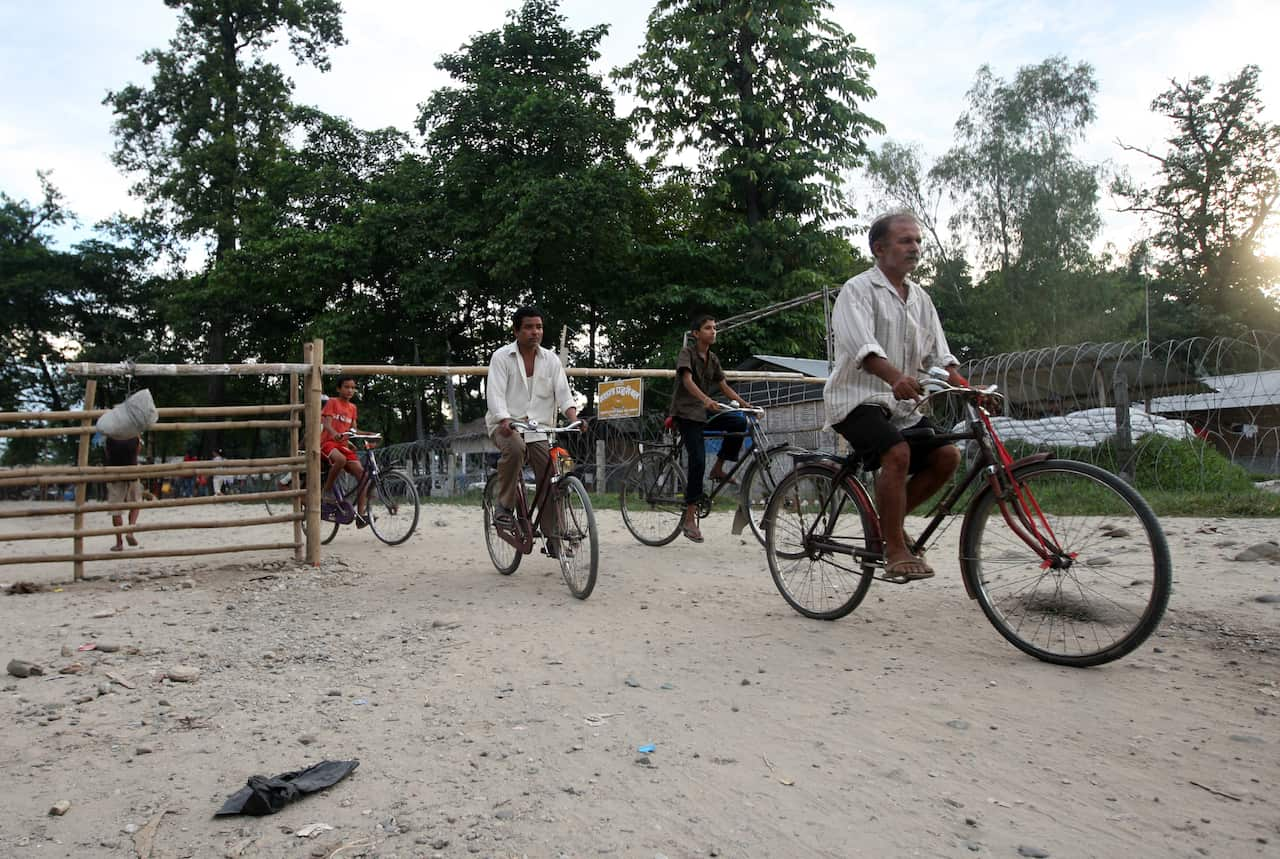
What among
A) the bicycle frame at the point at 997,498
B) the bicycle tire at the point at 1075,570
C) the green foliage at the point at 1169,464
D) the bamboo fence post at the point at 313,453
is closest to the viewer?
the bicycle tire at the point at 1075,570

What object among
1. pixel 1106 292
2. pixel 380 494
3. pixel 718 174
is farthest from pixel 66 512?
pixel 1106 292

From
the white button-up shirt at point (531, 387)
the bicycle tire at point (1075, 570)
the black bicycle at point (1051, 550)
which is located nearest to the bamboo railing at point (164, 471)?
the white button-up shirt at point (531, 387)

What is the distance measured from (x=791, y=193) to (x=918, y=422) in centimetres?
1978

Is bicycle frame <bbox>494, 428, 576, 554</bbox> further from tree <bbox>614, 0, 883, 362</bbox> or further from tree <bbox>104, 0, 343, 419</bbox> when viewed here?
tree <bbox>104, 0, 343, 419</bbox>

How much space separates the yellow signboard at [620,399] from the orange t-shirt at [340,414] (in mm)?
3763

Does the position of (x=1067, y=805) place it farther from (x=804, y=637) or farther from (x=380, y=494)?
Answer: (x=380, y=494)

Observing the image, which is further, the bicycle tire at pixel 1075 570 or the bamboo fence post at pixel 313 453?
the bamboo fence post at pixel 313 453

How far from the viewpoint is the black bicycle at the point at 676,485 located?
6.80 meters

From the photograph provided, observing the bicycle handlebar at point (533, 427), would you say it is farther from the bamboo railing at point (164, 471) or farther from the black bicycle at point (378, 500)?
the black bicycle at point (378, 500)

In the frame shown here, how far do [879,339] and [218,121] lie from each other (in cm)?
2876

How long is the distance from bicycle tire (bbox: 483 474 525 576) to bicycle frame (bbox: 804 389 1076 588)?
9.35 ft

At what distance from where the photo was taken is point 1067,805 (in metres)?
2.27

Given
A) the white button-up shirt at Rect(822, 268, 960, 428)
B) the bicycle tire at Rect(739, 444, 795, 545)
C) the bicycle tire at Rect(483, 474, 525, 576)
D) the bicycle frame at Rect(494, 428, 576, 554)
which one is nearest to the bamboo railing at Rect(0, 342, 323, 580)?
the bicycle tire at Rect(483, 474, 525, 576)

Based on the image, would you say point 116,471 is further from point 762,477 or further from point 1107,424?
point 1107,424
